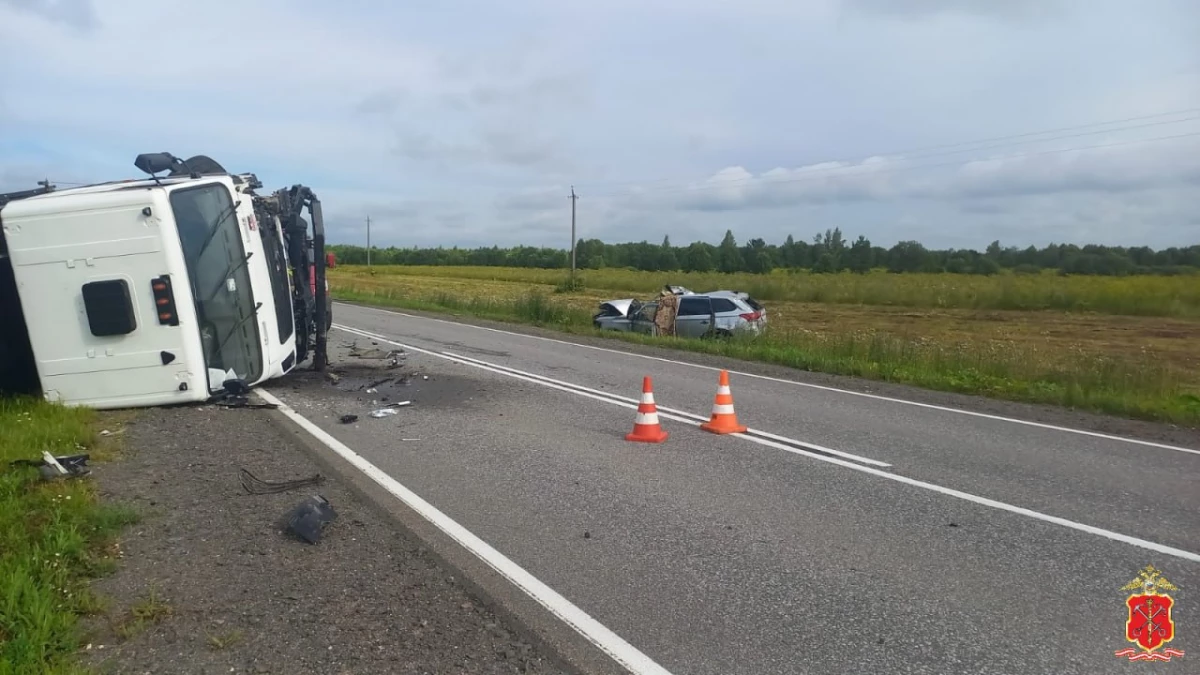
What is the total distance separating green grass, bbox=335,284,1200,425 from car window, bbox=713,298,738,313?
1107 millimetres

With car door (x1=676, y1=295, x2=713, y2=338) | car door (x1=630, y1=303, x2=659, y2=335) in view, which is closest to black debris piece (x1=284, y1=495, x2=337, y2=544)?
car door (x1=676, y1=295, x2=713, y2=338)

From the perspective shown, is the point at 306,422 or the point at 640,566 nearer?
the point at 640,566

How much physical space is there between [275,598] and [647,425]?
4541 mm

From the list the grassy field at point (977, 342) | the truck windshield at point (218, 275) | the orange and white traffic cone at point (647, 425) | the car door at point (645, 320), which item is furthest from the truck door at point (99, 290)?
the car door at point (645, 320)

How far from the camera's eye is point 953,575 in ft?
15.5

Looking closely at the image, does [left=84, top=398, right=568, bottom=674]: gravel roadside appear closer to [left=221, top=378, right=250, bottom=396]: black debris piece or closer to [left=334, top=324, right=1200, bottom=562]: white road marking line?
[left=221, top=378, right=250, bottom=396]: black debris piece

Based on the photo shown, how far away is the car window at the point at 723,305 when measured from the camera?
784 inches

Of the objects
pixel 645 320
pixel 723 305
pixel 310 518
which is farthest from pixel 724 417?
pixel 645 320

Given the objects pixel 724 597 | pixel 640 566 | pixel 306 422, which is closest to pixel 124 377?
pixel 306 422

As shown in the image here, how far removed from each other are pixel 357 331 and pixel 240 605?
Answer: 1733cm

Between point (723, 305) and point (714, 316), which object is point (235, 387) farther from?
point (723, 305)

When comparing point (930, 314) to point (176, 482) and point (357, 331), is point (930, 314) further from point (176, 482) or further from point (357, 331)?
point (176, 482)

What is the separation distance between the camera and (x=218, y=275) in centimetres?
917

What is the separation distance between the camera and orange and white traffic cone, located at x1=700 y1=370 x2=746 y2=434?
8.59 metres
